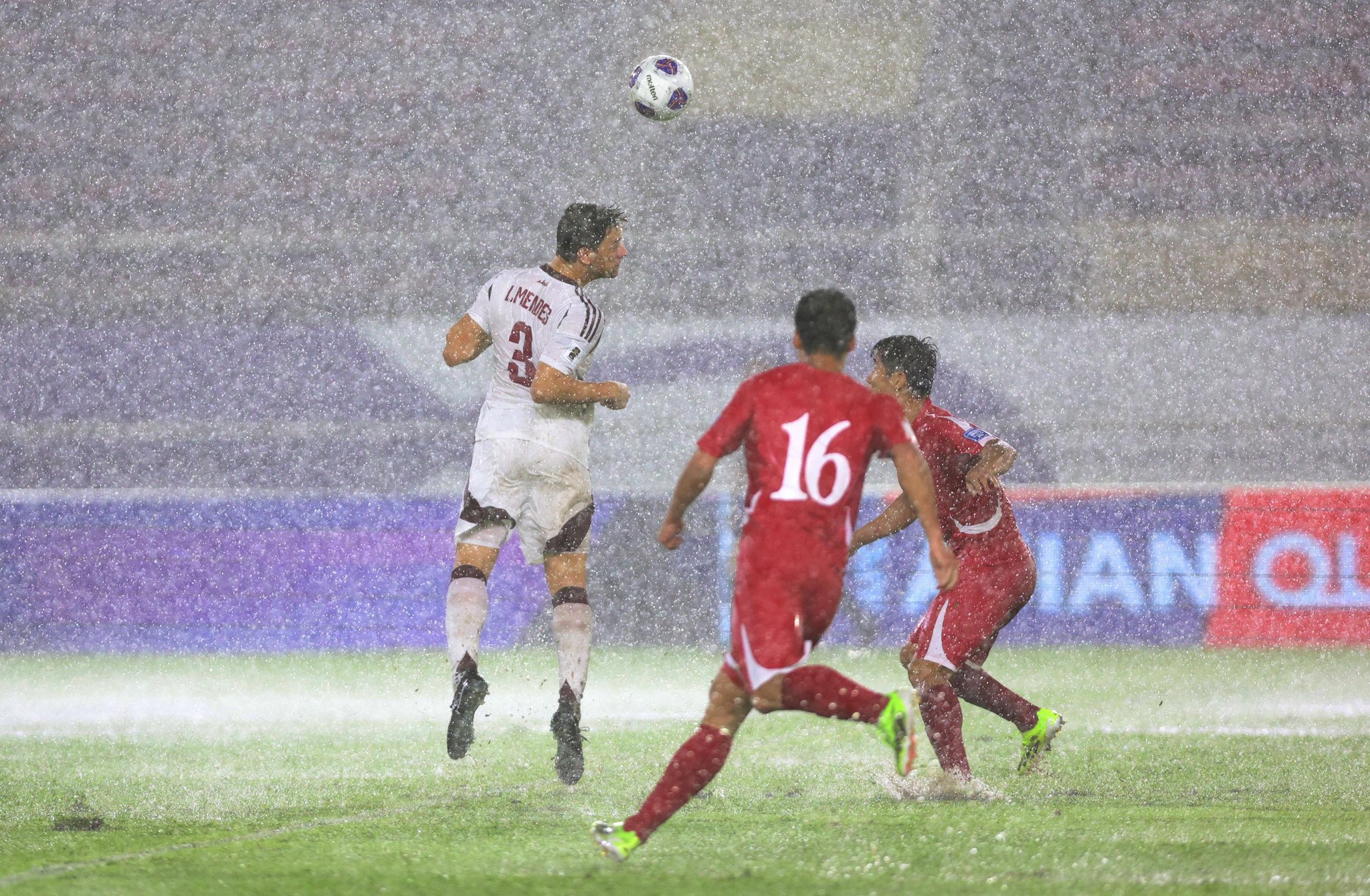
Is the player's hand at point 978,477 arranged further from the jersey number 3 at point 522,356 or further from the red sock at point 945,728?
the jersey number 3 at point 522,356

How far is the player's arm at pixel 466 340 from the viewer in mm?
5496

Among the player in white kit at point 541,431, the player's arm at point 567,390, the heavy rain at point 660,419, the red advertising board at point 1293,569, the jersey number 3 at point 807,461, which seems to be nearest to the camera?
the jersey number 3 at point 807,461

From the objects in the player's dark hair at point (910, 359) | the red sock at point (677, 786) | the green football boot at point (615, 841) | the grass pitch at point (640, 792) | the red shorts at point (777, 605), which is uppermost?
the player's dark hair at point (910, 359)

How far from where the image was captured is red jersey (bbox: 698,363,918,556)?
3.90m

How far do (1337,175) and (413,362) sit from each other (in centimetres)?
1241

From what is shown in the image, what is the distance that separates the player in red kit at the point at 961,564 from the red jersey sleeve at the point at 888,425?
3.45 ft

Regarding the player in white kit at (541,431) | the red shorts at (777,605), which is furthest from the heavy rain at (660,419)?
the player in white kit at (541,431)

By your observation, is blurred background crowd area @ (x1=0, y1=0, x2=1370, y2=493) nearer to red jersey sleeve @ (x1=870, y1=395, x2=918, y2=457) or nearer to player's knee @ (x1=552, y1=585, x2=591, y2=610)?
player's knee @ (x1=552, y1=585, x2=591, y2=610)

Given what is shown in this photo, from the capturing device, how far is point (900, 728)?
3.87 metres

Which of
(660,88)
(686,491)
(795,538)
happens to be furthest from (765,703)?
(660,88)

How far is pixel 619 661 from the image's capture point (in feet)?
32.6

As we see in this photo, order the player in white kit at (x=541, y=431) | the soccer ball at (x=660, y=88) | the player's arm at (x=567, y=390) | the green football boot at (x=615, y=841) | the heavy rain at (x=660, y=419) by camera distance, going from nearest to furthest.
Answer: the green football boot at (x=615, y=841) < the heavy rain at (x=660, y=419) < the player's arm at (x=567, y=390) < the player in white kit at (x=541, y=431) < the soccer ball at (x=660, y=88)

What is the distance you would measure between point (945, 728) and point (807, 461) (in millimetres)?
1676

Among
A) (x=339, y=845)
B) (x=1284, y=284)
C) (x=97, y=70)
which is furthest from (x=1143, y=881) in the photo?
(x=97, y=70)
